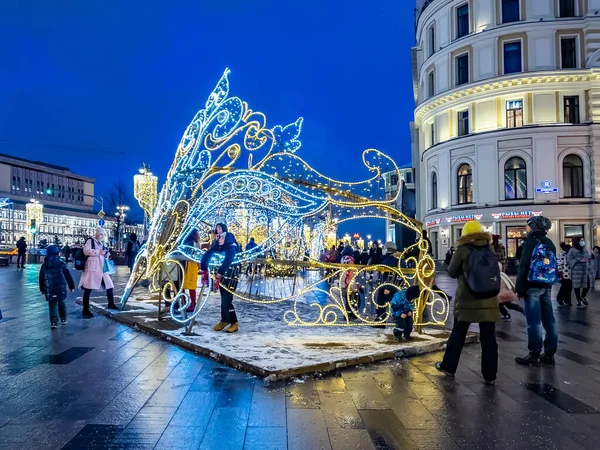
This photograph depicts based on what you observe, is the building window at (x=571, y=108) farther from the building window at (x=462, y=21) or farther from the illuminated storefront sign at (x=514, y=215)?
the building window at (x=462, y=21)

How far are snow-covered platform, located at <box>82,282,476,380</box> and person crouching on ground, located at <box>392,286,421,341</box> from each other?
17 cm

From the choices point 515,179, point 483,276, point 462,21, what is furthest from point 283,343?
point 462,21

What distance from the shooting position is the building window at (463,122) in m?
34.7

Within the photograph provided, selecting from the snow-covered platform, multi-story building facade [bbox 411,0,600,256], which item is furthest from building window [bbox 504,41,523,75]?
the snow-covered platform

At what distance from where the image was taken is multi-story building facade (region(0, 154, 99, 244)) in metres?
99.2

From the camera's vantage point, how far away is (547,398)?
17.3 ft

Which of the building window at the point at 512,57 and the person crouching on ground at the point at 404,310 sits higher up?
the building window at the point at 512,57

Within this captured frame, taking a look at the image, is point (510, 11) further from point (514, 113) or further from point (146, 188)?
point (146, 188)

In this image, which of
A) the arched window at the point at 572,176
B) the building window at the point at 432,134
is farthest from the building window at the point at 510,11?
the arched window at the point at 572,176

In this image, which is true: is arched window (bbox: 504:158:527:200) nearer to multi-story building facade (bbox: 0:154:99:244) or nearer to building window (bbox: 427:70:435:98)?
building window (bbox: 427:70:435:98)

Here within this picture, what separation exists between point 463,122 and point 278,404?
3296 centimetres

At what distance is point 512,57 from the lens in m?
32.9

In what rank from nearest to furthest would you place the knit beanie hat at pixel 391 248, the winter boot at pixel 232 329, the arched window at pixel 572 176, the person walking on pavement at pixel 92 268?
the winter boot at pixel 232 329 → the knit beanie hat at pixel 391 248 → the person walking on pavement at pixel 92 268 → the arched window at pixel 572 176

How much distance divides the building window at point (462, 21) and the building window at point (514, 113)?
5798mm
